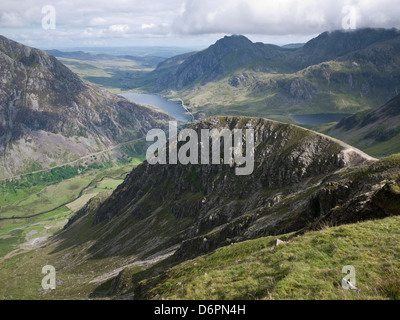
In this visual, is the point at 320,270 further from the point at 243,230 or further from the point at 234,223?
the point at 234,223

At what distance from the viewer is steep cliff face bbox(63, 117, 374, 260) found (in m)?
71.6

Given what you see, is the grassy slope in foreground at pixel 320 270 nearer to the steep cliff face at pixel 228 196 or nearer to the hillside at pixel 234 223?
the hillside at pixel 234 223

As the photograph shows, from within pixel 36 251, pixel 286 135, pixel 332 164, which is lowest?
pixel 36 251

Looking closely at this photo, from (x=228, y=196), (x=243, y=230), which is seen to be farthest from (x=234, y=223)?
(x=228, y=196)

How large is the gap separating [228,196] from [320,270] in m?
91.8

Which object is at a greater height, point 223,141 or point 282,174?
point 223,141

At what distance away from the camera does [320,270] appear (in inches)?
798

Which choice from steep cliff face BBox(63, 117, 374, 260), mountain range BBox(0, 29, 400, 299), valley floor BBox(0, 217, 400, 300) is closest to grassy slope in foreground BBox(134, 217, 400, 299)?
valley floor BBox(0, 217, 400, 300)

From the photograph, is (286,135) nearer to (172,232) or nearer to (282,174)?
(282,174)

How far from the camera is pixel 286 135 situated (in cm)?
11175

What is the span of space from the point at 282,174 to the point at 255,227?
42749mm
